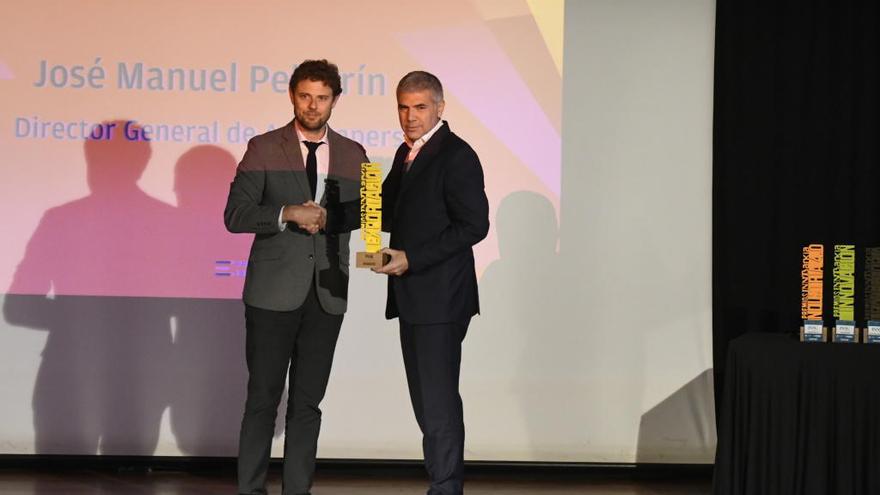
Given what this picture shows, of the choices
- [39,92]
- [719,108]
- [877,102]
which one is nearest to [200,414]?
[39,92]

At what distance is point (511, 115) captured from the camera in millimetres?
5680

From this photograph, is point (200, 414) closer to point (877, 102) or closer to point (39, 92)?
point (39, 92)

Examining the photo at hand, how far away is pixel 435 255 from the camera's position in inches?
160

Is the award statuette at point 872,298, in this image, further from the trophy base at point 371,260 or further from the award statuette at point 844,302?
the trophy base at point 371,260

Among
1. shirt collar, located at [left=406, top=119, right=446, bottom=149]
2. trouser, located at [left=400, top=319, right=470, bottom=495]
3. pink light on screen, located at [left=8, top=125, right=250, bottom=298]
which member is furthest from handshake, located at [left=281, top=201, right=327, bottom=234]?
pink light on screen, located at [left=8, top=125, right=250, bottom=298]

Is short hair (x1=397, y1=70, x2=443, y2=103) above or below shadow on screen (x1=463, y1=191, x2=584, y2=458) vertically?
above

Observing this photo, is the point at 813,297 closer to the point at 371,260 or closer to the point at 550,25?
the point at 371,260

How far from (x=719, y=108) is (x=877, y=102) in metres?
0.82

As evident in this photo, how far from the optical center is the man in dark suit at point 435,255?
13.4ft

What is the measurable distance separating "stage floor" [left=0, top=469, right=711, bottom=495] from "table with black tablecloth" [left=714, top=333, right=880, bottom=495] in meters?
1.33

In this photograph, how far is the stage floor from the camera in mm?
5219

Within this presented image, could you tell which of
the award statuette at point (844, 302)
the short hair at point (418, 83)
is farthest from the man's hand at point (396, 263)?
the award statuette at point (844, 302)

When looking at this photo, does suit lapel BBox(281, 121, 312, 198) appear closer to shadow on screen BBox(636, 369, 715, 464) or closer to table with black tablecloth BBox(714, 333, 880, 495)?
table with black tablecloth BBox(714, 333, 880, 495)

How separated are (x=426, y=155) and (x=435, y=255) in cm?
39
